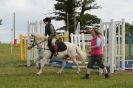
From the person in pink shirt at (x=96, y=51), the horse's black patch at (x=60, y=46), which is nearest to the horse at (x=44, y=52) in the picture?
the horse's black patch at (x=60, y=46)

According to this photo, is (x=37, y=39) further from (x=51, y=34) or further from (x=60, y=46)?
(x=60, y=46)

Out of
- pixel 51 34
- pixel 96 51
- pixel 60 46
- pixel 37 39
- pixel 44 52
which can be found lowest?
pixel 44 52

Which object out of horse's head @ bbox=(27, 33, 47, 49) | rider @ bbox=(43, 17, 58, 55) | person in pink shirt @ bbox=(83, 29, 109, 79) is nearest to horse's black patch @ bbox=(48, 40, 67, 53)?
rider @ bbox=(43, 17, 58, 55)

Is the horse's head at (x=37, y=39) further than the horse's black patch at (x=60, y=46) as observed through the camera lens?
Yes

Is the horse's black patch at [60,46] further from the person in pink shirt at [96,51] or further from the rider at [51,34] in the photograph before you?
the person in pink shirt at [96,51]

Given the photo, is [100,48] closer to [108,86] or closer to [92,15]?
[108,86]

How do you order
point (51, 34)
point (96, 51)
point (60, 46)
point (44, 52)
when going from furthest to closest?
point (60, 46), point (44, 52), point (51, 34), point (96, 51)

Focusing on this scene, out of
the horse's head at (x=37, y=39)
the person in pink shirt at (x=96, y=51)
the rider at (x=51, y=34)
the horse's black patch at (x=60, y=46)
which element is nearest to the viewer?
the person in pink shirt at (x=96, y=51)

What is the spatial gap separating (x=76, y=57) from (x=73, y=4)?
154ft

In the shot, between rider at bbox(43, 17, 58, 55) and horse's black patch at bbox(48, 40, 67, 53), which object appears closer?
rider at bbox(43, 17, 58, 55)

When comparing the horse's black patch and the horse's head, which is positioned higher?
the horse's head

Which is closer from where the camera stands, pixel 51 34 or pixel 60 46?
pixel 51 34

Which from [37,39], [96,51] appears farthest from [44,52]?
[96,51]

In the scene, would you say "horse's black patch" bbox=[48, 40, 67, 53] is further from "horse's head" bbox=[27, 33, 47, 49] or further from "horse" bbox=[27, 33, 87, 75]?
"horse's head" bbox=[27, 33, 47, 49]
